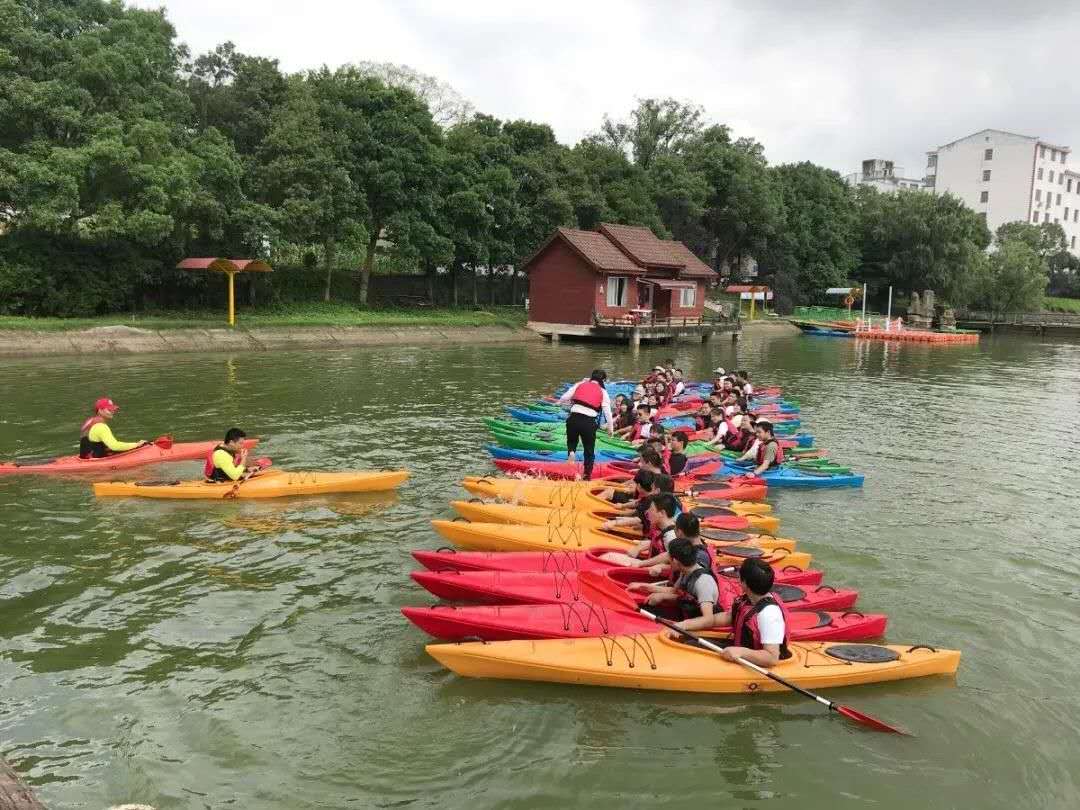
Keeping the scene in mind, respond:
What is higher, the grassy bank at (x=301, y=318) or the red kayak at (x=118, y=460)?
the grassy bank at (x=301, y=318)

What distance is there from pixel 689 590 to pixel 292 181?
3428 cm

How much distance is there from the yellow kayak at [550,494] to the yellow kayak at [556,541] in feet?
3.69

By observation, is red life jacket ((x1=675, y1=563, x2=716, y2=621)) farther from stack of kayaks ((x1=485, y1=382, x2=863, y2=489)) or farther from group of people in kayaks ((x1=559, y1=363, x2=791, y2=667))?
stack of kayaks ((x1=485, y1=382, x2=863, y2=489))

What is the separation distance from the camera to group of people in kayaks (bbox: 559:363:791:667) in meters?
6.88

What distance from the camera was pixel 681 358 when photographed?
38.3 meters

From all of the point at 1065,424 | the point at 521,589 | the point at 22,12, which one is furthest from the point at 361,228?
the point at 521,589

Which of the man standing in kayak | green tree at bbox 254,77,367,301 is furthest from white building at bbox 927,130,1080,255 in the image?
the man standing in kayak

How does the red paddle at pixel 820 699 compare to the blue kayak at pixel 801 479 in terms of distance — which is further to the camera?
the blue kayak at pixel 801 479

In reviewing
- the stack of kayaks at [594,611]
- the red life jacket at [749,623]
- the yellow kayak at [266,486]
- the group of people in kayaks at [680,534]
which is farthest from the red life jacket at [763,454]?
the red life jacket at [749,623]

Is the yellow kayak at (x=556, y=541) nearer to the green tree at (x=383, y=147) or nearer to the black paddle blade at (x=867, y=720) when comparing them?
the black paddle blade at (x=867, y=720)

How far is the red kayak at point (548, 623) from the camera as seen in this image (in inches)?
288

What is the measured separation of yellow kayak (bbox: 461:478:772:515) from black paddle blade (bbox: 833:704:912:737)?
4446 millimetres

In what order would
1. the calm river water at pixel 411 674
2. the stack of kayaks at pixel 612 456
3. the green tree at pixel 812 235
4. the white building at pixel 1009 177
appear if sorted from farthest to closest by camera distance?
1. the white building at pixel 1009 177
2. the green tree at pixel 812 235
3. the stack of kayaks at pixel 612 456
4. the calm river water at pixel 411 674

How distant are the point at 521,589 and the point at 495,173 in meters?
39.6
